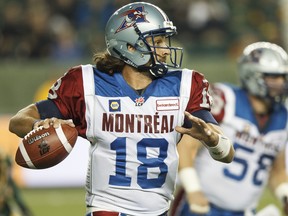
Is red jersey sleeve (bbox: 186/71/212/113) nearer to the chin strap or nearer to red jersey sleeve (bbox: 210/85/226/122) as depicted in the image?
the chin strap

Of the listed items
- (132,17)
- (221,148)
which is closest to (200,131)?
(221,148)

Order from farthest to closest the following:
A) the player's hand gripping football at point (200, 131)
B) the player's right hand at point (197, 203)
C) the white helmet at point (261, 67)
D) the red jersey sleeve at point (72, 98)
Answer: the white helmet at point (261, 67), the player's right hand at point (197, 203), the red jersey sleeve at point (72, 98), the player's hand gripping football at point (200, 131)

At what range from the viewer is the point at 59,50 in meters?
12.8

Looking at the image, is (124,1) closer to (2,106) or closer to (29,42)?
(29,42)

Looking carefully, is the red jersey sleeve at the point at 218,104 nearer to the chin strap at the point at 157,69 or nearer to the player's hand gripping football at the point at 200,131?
the chin strap at the point at 157,69

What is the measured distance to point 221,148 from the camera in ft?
15.4

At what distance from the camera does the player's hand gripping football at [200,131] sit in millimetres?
4469

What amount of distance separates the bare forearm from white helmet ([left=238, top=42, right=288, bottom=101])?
6.93ft

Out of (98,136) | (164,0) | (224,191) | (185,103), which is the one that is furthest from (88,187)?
(164,0)

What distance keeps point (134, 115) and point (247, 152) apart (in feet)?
5.68

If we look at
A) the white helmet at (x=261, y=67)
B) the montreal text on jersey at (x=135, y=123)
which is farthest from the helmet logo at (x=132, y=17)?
the white helmet at (x=261, y=67)

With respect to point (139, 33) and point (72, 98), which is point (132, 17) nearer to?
point (139, 33)

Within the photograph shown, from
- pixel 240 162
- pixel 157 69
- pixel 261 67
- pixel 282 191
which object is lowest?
pixel 282 191

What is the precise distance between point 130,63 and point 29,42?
8.02m
